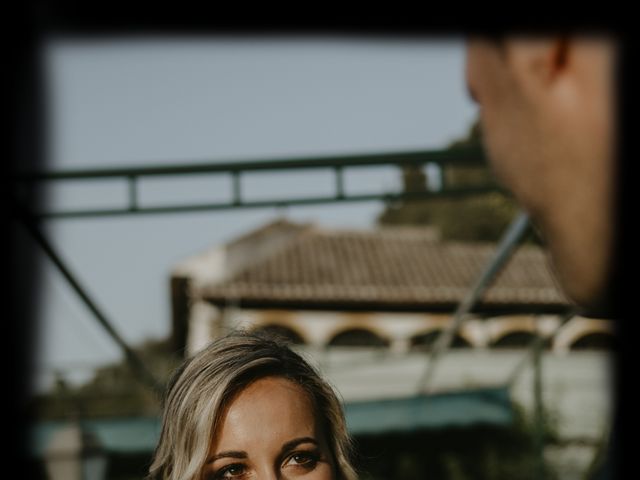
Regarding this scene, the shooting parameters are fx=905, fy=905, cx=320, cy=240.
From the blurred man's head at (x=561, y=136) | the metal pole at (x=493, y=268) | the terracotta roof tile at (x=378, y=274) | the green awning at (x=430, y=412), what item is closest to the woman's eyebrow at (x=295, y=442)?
the blurred man's head at (x=561, y=136)

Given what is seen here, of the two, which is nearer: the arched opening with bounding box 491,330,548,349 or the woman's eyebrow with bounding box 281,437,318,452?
the woman's eyebrow with bounding box 281,437,318,452

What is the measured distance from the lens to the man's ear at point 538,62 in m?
0.57

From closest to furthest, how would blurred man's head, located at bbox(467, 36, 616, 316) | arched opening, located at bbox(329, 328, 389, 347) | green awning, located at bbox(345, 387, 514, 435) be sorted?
blurred man's head, located at bbox(467, 36, 616, 316)
green awning, located at bbox(345, 387, 514, 435)
arched opening, located at bbox(329, 328, 389, 347)

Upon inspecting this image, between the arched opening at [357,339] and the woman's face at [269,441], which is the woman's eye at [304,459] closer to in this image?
the woman's face at [269,441]

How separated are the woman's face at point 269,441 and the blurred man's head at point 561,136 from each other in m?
0.80

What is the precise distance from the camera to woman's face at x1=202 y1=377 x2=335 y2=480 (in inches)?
52.7

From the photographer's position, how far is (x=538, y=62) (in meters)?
0.58

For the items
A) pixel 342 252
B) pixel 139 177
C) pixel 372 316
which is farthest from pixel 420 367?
pixel 139 177

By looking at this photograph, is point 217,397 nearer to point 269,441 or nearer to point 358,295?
point 269,441

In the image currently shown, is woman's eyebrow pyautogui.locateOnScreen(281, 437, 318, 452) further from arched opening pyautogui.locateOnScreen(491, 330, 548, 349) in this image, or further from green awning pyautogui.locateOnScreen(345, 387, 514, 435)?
arched opening pyautogui.locateOnScreen(491, 330, 548, 349)

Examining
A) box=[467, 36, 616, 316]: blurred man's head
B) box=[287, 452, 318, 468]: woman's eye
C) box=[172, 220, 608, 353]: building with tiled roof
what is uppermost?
box=[467, 36, 616, 316]: blurred man's head

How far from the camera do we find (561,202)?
593mm

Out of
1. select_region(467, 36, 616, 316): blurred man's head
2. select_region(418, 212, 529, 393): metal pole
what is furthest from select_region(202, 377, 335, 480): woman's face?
select_region(418, 212, 529, 393): metal pole

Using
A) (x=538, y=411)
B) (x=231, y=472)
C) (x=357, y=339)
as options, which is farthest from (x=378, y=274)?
(x=231, y=472)
